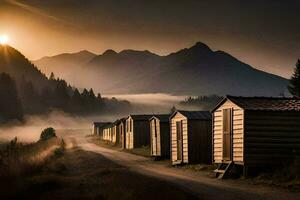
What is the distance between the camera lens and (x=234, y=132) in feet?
88.3

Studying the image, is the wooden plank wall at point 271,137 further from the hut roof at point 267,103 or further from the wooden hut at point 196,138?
the wooden hut at point 196,138

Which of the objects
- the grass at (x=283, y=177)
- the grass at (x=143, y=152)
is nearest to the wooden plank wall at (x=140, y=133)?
the grass at (x=143, y=152)

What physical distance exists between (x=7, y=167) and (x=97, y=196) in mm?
6543

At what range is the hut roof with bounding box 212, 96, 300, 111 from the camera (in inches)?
1037

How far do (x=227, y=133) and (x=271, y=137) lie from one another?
8.61 feet

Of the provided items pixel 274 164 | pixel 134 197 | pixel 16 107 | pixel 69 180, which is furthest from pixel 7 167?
pixel 16 107

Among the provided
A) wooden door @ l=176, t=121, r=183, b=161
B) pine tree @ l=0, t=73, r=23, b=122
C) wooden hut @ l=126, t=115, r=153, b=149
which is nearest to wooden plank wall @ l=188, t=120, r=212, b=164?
wooden door @ l=176, t=121, r=183, b=161

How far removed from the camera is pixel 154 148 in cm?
4469

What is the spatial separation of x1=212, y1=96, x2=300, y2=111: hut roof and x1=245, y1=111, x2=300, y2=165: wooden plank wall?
0.31 meters

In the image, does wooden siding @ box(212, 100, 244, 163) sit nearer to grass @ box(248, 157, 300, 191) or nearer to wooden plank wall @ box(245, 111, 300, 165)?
wooden plank wall @ box(245, 111, 300, 165)

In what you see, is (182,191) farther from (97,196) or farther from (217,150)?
(217,150)

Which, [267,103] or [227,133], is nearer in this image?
[267,103]

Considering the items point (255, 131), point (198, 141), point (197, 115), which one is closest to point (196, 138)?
point (198, 141)

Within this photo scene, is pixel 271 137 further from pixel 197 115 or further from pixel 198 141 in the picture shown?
pixel 197 115
